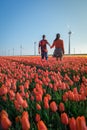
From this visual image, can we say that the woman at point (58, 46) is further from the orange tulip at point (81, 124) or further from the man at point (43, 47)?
the orange tulip at point (81, 124)

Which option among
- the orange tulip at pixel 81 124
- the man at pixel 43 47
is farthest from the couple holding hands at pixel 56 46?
the orange tulip at pixel 81 124

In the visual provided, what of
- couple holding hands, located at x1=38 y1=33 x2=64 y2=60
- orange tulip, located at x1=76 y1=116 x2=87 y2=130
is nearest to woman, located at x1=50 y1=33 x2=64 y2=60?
couple holding hands, located at x1=38 y1=33 x2=64 y2=60

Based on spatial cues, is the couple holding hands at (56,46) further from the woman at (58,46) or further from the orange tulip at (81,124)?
the orange tulip at (81,124)

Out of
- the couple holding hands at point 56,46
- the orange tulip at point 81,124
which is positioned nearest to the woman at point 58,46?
the couple holding hands at point 56,46

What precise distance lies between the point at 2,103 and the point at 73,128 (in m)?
3.13

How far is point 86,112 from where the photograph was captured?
400 cm

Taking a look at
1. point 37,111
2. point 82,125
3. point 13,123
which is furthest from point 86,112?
point 82,125

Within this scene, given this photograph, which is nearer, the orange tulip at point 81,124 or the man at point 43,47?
the orange tulip at point 81,124

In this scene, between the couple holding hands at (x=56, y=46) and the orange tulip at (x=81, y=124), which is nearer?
the orange tulip at (x=81, y=124)

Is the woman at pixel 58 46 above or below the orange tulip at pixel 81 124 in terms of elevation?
above

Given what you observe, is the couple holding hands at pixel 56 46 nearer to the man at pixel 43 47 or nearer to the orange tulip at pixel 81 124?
the man at pixel 43 47

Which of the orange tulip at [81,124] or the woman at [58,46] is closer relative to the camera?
the orange tulip at [81,124]

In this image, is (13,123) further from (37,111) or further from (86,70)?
(86,70)

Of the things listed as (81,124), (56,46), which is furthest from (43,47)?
(81,124)
